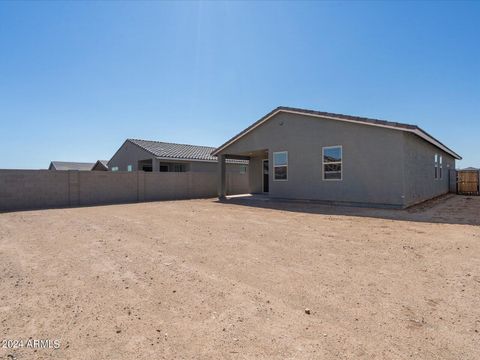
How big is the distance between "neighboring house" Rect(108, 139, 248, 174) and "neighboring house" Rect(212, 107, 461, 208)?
6902 mm

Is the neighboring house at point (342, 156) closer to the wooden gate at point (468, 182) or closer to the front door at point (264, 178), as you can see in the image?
the front door at point (264, 178)

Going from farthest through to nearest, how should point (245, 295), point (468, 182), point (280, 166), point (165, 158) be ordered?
point (468, 182) < point (165, 158) < point (280, 166) < point (245, 295)

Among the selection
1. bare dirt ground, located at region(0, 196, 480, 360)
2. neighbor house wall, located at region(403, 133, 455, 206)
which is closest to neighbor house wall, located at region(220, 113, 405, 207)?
neighbor house wall, located at region(403, 133, 455, 206)

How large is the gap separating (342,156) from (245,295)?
10.2 meters

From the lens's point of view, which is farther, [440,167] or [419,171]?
[440,167]

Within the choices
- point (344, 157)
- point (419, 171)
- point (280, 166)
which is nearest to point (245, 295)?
point (344, 157)

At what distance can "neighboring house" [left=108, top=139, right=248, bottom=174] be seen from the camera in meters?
22.4

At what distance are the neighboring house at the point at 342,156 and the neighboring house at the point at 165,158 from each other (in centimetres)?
690

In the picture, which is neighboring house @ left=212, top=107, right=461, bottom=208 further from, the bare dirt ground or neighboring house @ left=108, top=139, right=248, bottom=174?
neighboring house @ left=108, top=139, right=248, bottom=174

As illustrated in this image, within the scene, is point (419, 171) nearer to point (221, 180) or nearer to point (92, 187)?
point (221, 180)

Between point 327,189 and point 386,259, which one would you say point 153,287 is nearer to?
point 386,259

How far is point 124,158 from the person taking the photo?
2620 centimetres

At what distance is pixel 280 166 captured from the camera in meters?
15.0

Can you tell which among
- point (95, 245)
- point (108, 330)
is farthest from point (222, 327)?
point (95, 245)
